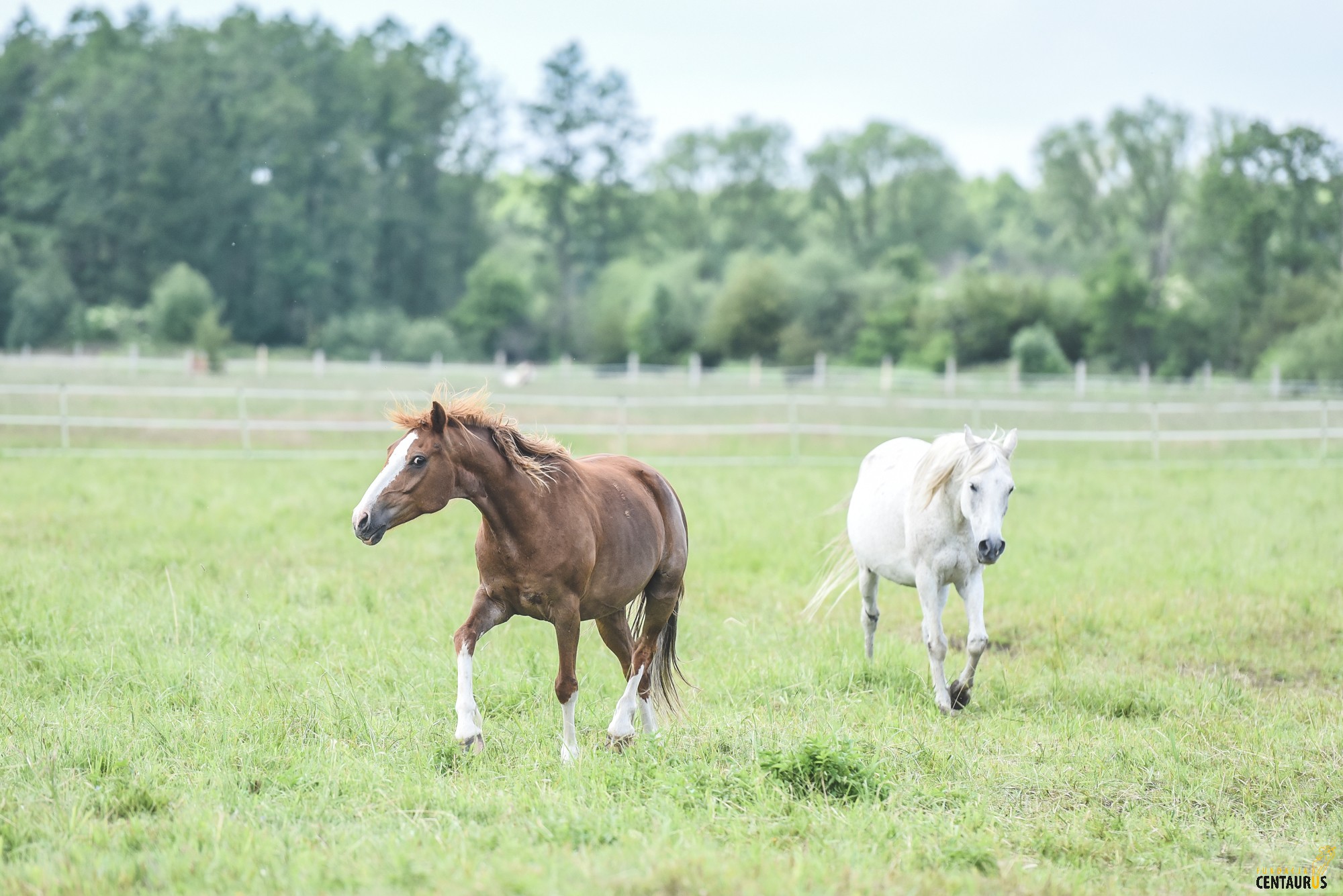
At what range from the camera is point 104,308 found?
55.0 meters

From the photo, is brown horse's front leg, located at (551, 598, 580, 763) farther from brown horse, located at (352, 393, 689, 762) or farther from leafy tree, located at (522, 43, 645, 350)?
leafy tree, located at (522, 43, 645, 350)

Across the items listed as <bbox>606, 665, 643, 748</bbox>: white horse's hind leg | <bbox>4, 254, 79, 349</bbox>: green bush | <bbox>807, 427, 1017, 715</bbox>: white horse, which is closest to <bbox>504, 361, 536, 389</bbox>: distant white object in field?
<bbox>4, 254, 79, 349</bbox>: green bush

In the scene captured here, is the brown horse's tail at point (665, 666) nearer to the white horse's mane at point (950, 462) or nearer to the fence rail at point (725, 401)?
the white horse's mane at point (950, 462)

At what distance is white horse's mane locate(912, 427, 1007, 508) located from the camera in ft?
19.2

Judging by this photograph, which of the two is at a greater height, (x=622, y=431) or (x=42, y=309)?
(x=42, y=309)

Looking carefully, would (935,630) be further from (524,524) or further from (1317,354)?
(1317,354)

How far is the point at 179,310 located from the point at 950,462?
48877 millimetres

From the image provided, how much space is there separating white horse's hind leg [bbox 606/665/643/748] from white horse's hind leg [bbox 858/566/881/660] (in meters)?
2.31

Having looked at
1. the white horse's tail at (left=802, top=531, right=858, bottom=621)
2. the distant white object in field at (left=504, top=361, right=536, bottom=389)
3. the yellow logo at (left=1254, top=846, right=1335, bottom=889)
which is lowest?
the yellow logo at (left=1254, top=846, right=1335, bottom=889)

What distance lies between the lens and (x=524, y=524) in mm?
4680

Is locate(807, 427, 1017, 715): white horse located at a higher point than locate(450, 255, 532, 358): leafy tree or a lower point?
lower

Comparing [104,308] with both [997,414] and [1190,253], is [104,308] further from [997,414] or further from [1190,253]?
[1190,253]

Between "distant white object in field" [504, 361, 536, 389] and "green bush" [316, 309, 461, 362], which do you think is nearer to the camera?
"distant white object in field" [504, 361, 536, 389]

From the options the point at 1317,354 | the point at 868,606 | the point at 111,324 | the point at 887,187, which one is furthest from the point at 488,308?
the point at 868,606
